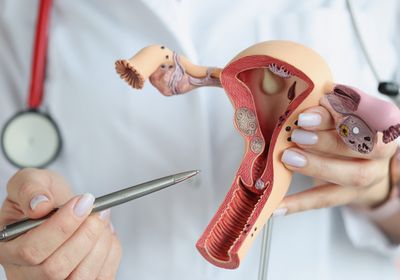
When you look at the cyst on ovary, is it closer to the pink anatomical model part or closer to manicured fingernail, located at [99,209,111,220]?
the pink anatomical model part

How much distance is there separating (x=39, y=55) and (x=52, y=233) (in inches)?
10.9

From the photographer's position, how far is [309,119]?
0.39 meters

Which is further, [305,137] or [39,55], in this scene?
[39,55]

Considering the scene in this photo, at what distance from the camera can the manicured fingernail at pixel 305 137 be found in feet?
1.31

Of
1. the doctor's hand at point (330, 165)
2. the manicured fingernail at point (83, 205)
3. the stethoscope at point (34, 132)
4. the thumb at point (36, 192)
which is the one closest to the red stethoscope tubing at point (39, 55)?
the stethoscope at point (34, 132)

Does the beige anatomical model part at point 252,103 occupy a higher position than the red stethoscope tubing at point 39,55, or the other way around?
the red stethoscope tubing at point 39,55

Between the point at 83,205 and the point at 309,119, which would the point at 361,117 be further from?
the point at 83,205

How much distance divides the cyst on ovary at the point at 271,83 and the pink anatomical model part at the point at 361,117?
4 centimetres

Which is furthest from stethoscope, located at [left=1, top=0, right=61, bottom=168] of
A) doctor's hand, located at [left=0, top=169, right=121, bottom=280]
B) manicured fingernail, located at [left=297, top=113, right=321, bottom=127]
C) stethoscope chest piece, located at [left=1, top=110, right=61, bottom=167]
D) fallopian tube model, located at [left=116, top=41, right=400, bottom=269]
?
manicured fingernail, located at [left=297, top=113, right=321, bottom=127]

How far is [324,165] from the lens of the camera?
0.43 metres

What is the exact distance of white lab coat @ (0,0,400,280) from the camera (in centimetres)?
55

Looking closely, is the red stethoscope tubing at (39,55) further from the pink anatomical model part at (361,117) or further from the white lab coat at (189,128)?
the pink anatomical model part at (361,117)

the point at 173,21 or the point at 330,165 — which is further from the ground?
the point at 173,21

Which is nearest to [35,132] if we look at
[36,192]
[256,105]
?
[36,192]
